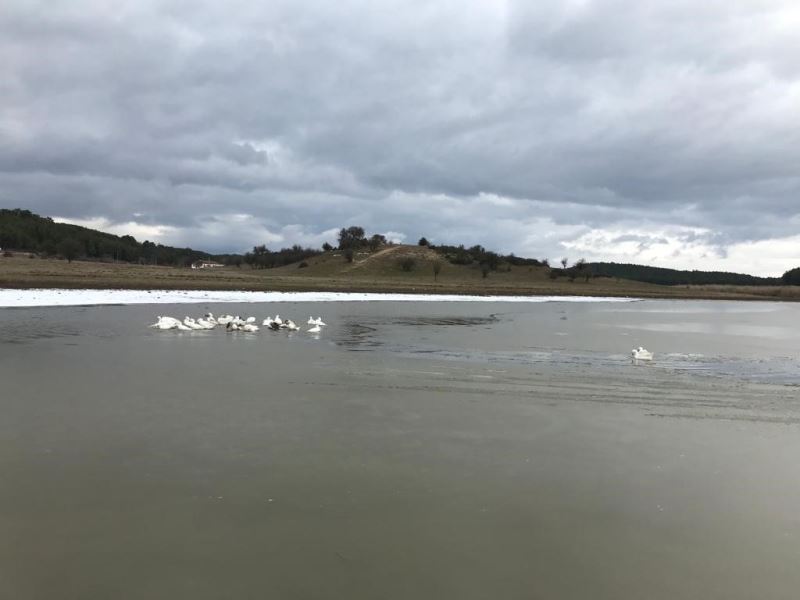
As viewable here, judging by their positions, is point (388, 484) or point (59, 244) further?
point (59, 244)

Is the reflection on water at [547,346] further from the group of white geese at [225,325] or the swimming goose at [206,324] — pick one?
the swimming goose at [206,324]

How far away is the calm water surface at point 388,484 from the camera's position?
4.07 metres

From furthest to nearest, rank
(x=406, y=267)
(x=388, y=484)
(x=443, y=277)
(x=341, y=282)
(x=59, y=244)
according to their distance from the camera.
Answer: (x=59, y=244) < (x=406, y=267) < (x=443, y=277) < (x=341, y=282) < (x=388, y=484)

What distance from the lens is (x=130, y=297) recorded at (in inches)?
→ 1523

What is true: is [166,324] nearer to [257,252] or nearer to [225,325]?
[225,325]

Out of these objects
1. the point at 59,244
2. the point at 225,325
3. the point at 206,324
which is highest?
the point at 59,244

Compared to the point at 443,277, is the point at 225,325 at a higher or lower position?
lower

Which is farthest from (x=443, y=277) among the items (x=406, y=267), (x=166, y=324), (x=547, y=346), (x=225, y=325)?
(x=547, y=346)

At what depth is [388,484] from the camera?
18.9 feet

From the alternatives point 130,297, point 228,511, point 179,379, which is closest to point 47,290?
point 130,297

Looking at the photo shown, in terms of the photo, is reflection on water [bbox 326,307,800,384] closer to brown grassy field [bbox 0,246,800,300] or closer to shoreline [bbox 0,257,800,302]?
shoreline [bbox 0,257,800,302]

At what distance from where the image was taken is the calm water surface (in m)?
4.07

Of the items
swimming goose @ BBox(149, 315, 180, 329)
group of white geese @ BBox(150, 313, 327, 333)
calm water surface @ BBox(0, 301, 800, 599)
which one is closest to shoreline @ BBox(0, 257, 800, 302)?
group of white geese @ BBox(150, 313, 327, 333)

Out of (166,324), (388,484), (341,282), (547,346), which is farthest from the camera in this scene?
(341,282)
